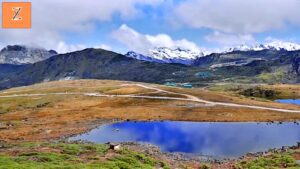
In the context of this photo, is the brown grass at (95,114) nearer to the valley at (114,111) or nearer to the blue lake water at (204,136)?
the valley at (114,111)

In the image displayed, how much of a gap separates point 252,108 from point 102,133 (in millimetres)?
58415

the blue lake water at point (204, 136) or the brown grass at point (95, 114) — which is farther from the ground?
the brown grass at point (95, 114)

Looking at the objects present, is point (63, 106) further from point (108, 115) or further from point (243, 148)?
point (243, 148)

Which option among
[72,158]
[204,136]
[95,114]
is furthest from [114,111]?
[72,158]

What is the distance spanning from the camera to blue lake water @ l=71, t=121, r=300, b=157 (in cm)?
7975

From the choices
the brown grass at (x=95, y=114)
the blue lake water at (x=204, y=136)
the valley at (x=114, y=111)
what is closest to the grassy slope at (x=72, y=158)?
the blue lake water at (x=204, y=136)

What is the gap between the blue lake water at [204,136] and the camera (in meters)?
79.8

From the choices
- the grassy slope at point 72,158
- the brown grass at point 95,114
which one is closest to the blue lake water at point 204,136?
the brown grass at point 95,114

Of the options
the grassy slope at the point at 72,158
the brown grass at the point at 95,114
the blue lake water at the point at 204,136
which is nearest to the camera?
the grassy slope at the point at 72,158

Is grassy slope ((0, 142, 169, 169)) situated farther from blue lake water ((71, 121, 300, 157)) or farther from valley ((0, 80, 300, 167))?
valley ((0, 80, 300, 167))

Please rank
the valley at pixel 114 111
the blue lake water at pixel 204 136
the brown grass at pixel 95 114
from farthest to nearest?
the valley at pixel 114 111
the brown grass at pixel 95 114
the blue lake water at pixel 204 136

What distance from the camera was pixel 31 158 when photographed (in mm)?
52094

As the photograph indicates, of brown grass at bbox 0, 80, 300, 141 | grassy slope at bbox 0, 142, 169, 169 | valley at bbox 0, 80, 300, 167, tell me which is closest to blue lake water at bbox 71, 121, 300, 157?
valley at bbox 0, 80, 300, 167

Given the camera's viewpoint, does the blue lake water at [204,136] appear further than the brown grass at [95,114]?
No
